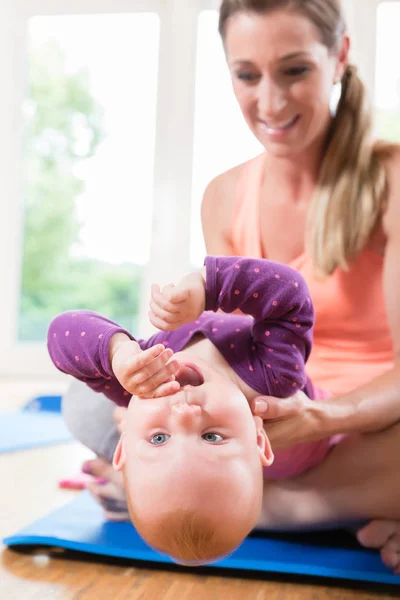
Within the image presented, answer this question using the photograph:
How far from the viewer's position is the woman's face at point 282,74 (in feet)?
3.98

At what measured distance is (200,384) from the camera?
95 centimetres

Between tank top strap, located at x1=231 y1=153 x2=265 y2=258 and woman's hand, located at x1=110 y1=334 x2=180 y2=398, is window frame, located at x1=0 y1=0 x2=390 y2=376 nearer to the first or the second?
tank top strap, located at x1=231 y1=153 x2=265 y2=258

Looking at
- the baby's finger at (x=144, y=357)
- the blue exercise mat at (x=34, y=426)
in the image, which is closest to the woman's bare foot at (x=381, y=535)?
the baby's finger at (x=144, y=357)

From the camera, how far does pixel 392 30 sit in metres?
3.52

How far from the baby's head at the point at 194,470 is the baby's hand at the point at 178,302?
95 mm

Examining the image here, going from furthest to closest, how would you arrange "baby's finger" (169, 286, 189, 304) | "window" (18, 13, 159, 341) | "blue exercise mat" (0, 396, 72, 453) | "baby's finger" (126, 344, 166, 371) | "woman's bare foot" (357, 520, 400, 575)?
"window" (18, 13, 159, 341)
"blue exercise mat" (0, 396, 72, 453)
"woman's bare foot" (357, 520, 400, 575)
"baby's finger" (169, 286, 189, 304)
"baby's finger" (126, 344, 166, 371)

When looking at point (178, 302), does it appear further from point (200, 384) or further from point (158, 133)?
point (158, 133)

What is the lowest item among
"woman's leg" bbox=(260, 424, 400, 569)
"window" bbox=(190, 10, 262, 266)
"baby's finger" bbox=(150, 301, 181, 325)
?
"woman's leg" bbox=(260, 424, 400, 569)

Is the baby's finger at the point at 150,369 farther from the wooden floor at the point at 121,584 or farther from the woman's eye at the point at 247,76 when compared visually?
the woman's eye at the point at 247,76

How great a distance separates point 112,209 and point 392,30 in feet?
5.94

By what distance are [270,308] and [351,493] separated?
0.43m

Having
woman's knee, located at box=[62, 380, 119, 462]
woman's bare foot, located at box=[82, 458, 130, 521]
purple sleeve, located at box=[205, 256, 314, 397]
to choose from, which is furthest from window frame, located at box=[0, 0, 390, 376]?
purple sleeve, located at box=[205, 256, 314, 397]

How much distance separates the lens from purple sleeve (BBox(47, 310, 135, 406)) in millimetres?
982

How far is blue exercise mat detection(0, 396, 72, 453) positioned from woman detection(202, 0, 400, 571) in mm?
984
